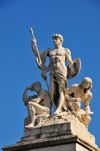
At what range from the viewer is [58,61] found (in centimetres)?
1766

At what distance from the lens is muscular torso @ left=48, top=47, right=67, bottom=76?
17.6 m

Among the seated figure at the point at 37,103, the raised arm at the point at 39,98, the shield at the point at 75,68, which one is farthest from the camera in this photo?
the shield at the point at 75,68

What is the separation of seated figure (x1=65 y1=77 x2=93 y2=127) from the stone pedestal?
82cm

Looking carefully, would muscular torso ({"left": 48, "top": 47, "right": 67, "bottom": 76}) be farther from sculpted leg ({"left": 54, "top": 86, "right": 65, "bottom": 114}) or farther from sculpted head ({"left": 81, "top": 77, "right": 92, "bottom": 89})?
sculpted head ({"left": 81, "top": 77, "right": 92, "bottom": 89})

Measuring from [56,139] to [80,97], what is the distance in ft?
9.70

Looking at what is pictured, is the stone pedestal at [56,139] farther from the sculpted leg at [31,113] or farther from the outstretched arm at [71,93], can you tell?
the outstretched arm at [71,93]

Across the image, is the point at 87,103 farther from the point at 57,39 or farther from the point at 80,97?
the point at 57,39

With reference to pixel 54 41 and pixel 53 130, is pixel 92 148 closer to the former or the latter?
pixel 53 130

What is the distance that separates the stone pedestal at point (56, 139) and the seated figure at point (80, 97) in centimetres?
82

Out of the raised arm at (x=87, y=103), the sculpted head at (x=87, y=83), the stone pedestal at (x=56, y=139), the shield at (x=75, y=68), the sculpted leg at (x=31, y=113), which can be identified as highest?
the shield at (x=75, y=68)

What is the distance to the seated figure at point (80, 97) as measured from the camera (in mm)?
17453

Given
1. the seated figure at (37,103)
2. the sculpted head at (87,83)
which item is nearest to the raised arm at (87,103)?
the sculpted head at (87,83)

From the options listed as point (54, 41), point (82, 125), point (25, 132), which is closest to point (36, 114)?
point (25, 132)

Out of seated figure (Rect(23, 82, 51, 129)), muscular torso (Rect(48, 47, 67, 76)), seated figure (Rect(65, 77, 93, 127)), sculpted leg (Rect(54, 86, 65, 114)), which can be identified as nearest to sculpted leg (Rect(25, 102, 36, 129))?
seated figure (Rect(23, 82, 51, 129))
